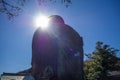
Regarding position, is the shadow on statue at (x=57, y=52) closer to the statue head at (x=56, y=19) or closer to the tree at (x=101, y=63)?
the statue head at (x=56, y=19)

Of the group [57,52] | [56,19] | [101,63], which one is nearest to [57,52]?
[57,52]

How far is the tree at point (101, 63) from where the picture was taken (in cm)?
2977

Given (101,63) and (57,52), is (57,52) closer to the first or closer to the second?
(57,52)

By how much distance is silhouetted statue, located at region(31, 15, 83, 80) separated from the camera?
1778cm

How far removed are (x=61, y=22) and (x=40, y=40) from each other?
8.26ft

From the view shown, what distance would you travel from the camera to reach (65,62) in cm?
1809

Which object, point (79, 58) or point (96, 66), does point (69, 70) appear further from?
point (96, 66)

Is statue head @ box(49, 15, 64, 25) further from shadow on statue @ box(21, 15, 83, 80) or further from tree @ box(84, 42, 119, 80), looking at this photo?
tree @ box(84, 42, 119, 80)

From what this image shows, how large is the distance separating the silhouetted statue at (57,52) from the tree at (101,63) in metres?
11.0

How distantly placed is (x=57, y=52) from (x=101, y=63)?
13848mm

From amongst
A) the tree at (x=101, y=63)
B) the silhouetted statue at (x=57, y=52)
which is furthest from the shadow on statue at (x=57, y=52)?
the tree at (x=101, y=63)

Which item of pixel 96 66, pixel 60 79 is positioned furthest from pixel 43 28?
pixel 96 66

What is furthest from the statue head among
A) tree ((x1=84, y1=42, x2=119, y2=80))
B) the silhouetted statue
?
tree ((x1=84, y1=42, x2=119, y2=80))

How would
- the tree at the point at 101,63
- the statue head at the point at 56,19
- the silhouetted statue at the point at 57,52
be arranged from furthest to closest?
the tree at the point at 101,63, the statue head at the point at 56,19, the silhouetted statue at the point at 57,52
